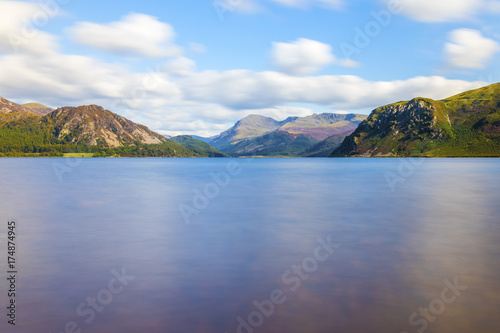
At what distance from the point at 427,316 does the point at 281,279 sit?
719cm

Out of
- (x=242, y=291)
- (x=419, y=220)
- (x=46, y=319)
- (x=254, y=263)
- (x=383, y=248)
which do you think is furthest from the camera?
(x=419, y=220)

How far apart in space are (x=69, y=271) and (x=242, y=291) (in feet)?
34.1

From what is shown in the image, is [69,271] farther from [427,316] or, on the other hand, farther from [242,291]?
[427,316]

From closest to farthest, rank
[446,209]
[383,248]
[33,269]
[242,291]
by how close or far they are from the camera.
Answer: [242,291], [33,269], [383,248], [446,209]

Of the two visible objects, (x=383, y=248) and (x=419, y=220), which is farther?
(x=419, y=220)

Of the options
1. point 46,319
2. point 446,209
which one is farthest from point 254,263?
point 446,209

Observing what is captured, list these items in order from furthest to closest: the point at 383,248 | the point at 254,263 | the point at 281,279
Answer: the point at 383,248 → the point at 254,263 → the point at 281,279

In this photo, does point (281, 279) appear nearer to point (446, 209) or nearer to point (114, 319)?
→ point (114, 319)

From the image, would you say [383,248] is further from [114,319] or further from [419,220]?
[114,319]

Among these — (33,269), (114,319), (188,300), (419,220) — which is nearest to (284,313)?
(188,300)

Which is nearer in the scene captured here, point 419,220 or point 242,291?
point 242,291

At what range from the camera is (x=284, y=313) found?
1434 cm

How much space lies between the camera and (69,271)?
1975cm

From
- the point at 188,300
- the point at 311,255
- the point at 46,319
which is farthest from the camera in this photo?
the point at 311,255
